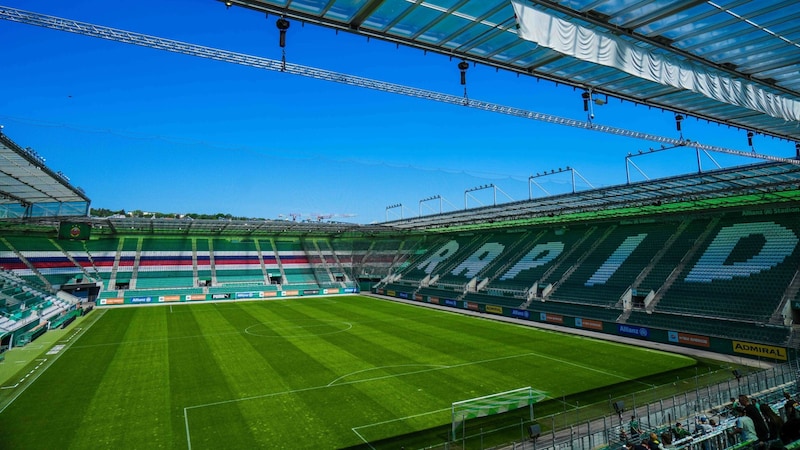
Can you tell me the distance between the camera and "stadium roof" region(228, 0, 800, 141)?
698cm


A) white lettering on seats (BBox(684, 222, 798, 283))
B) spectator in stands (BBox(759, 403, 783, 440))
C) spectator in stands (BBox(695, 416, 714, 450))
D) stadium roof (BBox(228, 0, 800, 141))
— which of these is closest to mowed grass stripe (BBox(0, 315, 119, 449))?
stadium roof (BBox(228, 0, 800, 141))

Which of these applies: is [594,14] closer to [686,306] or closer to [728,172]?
[728,172]

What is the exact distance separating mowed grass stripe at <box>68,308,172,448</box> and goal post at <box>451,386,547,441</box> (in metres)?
8.83

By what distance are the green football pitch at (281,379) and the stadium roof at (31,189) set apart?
901cm

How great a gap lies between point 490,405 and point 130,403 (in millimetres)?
13133

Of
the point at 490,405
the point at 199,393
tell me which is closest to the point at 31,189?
the point at 199,393

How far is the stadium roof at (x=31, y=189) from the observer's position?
17.1m

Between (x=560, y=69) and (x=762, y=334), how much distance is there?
2231cm

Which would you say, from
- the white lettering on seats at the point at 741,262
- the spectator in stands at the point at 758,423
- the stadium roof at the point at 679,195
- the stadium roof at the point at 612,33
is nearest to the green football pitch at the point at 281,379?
the spectator in stands at the point at 758,423

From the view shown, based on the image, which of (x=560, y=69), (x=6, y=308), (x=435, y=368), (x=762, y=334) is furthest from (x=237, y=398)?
(x=762, y=334)

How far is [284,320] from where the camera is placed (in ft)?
113

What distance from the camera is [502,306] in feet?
119

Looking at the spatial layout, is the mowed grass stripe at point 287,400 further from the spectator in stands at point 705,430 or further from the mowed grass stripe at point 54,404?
the spectator in stands at point 705,430

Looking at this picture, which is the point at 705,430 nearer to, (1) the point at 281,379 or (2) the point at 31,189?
(1) the point at 281,379
